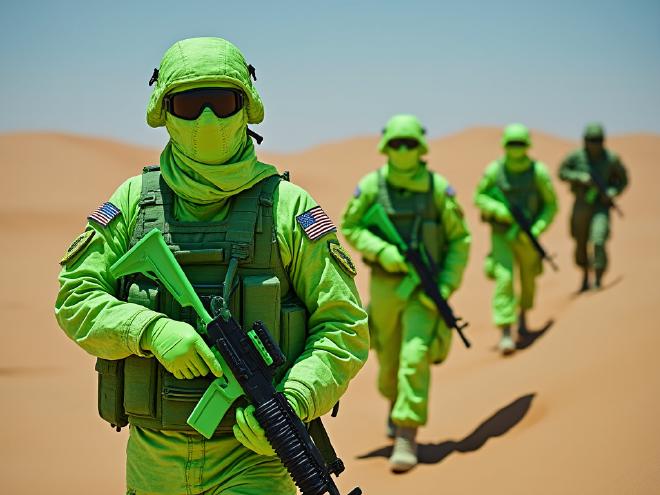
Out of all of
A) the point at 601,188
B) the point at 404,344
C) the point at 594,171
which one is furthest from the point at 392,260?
the point at 594,171

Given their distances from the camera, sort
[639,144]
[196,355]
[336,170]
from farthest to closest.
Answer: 1. [639,144]
2. [336,170]
3. [196,355]

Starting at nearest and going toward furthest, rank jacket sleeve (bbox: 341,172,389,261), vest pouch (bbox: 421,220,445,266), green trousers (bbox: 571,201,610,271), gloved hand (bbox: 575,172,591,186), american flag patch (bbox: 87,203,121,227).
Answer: american flag patch (bbox: 87,203,121,227), vest pouch (bbox: 421,220,445,266), jacket sleeve (bbox: 341,172,389,261), green trousers (bbox: 571,201,610,271), gloved hand (bbox: 575,172,591,186)

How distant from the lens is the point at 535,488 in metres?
6.90

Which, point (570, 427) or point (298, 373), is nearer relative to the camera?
point (298, 373)

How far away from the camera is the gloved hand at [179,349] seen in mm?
3795

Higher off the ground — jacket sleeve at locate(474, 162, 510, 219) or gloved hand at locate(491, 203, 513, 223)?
jacket sleeve at locate(474, 162, 510, 219)

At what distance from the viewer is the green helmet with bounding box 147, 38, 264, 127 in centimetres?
399

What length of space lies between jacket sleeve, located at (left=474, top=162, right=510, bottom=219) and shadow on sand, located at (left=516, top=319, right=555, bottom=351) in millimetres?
1479

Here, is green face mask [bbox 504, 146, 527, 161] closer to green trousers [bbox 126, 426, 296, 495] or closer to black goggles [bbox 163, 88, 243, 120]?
black goggles [bbox 163, 88, 243, 120]

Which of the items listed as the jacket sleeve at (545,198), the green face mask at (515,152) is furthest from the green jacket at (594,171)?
the green face mask at (515,152)

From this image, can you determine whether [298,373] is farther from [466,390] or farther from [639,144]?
[639,144]

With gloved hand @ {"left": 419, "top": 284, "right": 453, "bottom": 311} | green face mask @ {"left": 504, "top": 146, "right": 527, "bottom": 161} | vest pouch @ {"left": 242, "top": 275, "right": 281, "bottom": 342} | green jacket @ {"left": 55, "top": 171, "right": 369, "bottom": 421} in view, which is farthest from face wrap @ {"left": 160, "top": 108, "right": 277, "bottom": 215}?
green face mask @ {"left": 504, "top": 146, "right": 527, "bottom": 161}

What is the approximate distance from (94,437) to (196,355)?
19.3 feet

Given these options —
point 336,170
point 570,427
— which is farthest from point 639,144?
point 570,427
